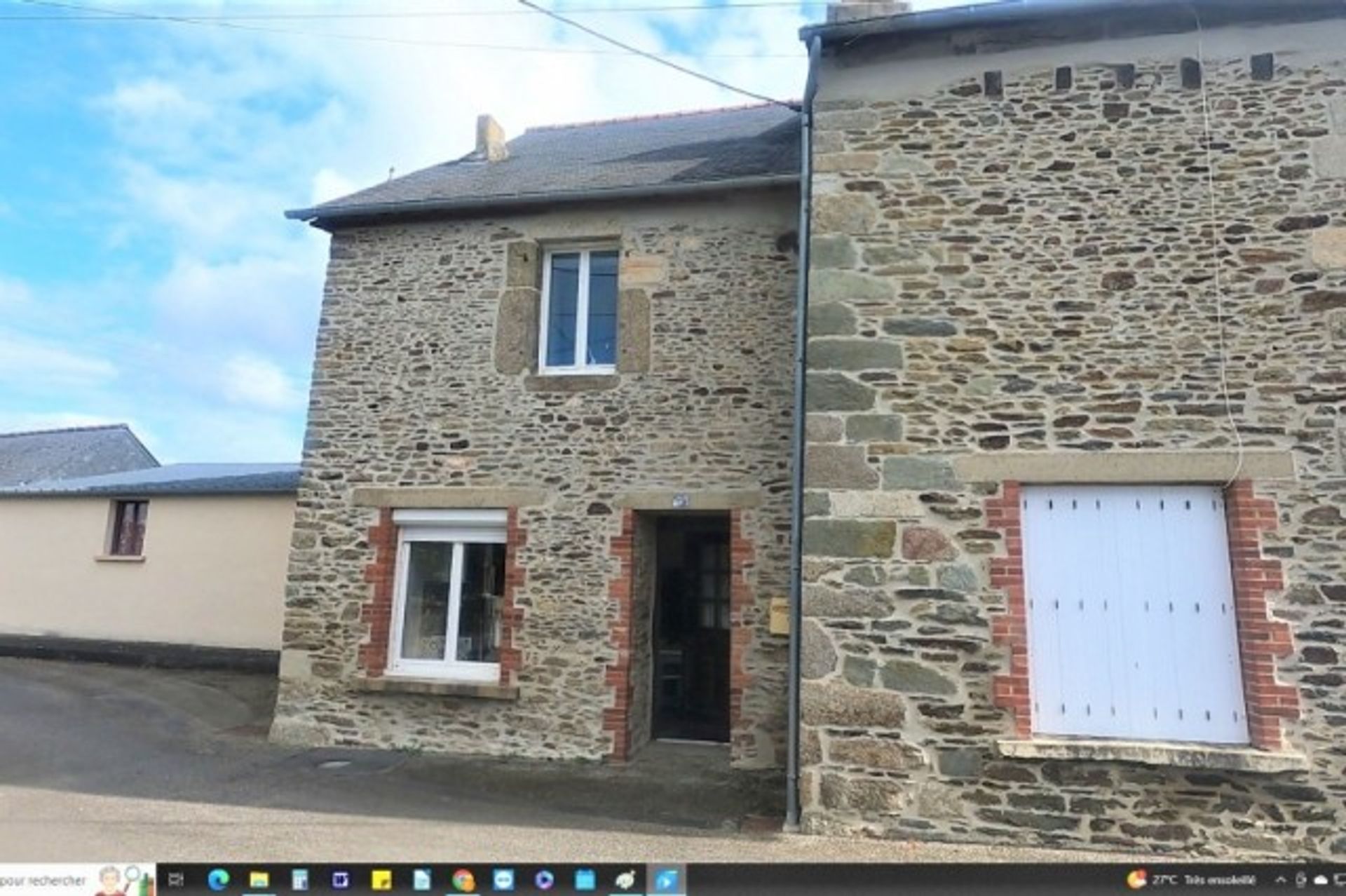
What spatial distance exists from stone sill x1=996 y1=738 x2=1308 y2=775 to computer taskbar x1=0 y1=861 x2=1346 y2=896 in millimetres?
3611

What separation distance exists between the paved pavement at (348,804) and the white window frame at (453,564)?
80 cm

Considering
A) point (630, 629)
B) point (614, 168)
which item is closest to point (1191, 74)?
point (614, 168)

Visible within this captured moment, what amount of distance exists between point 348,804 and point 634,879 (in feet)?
17.1

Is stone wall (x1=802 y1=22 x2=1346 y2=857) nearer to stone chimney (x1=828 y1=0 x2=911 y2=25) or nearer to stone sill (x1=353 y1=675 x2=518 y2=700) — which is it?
stone chimney (x1=828 y1=0 x2=911 y2=25)

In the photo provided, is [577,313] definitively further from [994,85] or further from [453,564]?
[994,85]

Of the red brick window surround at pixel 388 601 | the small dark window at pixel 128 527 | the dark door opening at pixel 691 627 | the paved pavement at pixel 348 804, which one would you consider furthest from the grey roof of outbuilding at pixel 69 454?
the dark door opening at pixel 691 627

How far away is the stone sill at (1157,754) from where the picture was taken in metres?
4.71

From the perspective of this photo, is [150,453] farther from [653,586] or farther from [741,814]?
[741,814]

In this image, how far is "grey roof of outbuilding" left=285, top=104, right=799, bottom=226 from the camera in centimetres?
770

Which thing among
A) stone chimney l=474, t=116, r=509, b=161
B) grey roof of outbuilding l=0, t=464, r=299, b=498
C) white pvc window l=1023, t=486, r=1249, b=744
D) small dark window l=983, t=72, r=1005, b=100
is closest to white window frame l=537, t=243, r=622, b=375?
stone chimney l=474, t=116, r=509, b=161

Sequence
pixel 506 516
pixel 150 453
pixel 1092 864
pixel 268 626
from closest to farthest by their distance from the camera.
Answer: pixel 1092 864
pixel 506 516
pixel 268 626
pixel 150 453

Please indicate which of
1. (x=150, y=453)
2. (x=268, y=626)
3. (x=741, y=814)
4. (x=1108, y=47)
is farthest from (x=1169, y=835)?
(x=150, y=453)

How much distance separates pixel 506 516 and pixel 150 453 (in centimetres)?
2008

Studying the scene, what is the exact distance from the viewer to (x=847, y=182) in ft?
19.8
